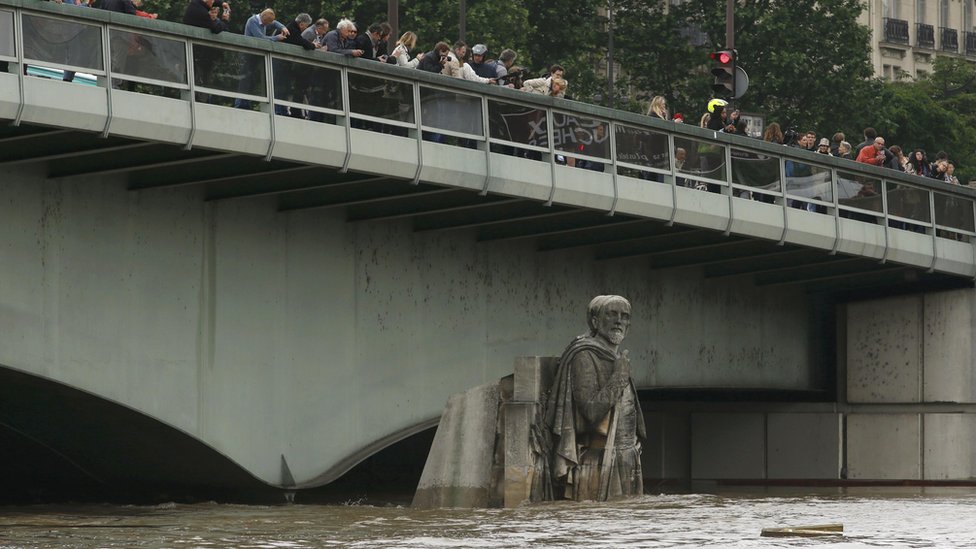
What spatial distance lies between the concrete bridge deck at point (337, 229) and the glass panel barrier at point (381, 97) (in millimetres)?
31

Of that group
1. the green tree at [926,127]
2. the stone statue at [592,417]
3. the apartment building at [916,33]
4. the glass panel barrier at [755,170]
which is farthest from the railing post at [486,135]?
the apartment building at [916,33]

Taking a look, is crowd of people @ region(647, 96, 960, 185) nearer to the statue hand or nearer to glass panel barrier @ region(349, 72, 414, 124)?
glass panel barrier @ region(349, 72, 414, 124)

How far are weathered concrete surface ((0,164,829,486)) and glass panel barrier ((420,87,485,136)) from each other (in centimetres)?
235

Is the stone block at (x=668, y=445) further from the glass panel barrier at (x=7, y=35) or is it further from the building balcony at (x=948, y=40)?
the building balcony at (x=948, y=40)

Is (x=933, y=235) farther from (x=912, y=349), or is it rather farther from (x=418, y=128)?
(x=418, y=128)

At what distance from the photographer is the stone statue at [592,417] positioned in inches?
1040

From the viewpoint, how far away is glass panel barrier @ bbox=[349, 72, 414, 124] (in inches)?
1126

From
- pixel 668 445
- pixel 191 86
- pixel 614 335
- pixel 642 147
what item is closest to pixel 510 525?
pixel 614 335

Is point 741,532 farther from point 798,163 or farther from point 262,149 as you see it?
point 798,163

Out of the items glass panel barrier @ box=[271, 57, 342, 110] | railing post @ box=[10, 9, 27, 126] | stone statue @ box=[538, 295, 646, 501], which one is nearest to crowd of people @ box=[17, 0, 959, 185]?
glass panel barrier @ box=[271, 57, 342, 110]

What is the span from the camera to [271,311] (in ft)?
99.6

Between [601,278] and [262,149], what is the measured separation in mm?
10019

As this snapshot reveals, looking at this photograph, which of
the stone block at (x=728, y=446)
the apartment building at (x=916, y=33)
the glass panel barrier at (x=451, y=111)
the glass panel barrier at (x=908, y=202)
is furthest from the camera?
the apartment building at (x=916, y=33)

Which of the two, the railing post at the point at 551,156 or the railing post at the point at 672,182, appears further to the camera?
the railing post at the point at 672,182
